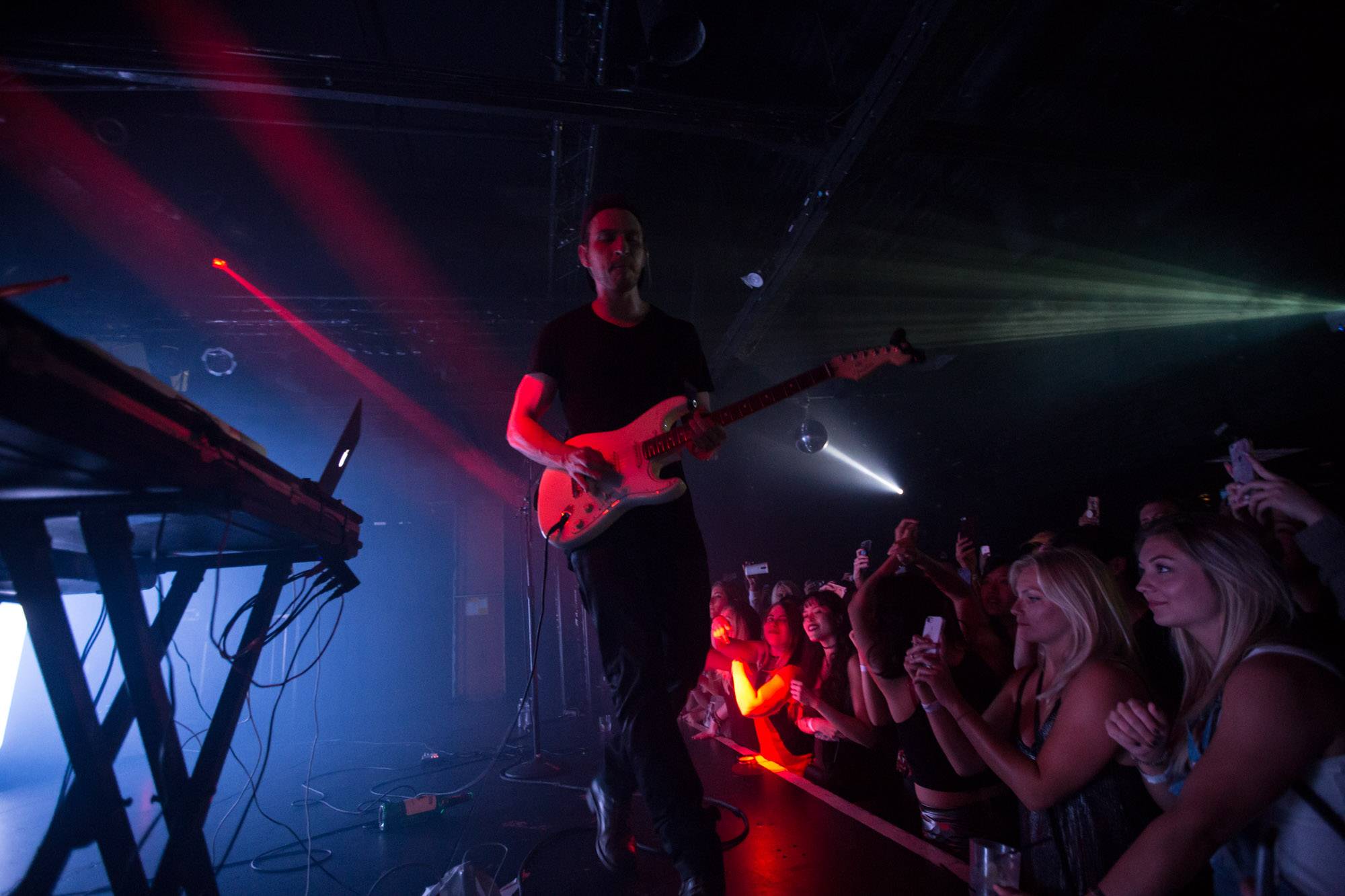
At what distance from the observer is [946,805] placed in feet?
8.65

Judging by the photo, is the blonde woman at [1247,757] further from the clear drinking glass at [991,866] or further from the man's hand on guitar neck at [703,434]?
the man's hand on guitar neck at [703,434]

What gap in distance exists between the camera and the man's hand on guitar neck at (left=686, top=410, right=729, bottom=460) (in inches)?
78.1

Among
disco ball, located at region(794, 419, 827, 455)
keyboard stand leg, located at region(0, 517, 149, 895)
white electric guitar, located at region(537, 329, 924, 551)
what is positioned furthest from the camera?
disco ball, located at region(794, 419, 827, 455)

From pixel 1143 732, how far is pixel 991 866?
1.80 feet

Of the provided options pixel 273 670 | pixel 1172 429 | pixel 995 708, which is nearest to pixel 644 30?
pixel 995 708

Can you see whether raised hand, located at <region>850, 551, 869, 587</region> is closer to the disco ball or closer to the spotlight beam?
the disco ball

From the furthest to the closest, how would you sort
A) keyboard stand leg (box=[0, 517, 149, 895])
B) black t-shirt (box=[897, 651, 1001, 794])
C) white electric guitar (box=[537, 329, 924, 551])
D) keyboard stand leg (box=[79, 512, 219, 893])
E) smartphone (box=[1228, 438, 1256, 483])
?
1. black t-shirt (box=[897, 651, 1001, 794])
2. smartphone (box=[1228, 438, 1256, 483])
3. white electric guitar (box=[537, 329, 924, 551])
4. keyboard stand leg (box=[79, 512, 219, 893])
5. keyboard stand leg (box=[0, 517, 149, 895])

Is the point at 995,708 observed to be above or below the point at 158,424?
below

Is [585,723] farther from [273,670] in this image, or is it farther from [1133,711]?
[1133,711]

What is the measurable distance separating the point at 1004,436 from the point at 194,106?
366 inches

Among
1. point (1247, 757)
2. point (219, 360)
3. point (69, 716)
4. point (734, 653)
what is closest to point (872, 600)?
point (1247, 757)

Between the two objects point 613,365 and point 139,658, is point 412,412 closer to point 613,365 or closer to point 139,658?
point 613,365

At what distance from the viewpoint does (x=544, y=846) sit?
2.42m

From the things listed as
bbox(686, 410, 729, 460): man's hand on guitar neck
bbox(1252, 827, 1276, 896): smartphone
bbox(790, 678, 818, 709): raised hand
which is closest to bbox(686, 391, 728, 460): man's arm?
bbox(686, 410, 729, 460): man's hand on guitar neck
